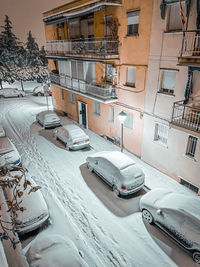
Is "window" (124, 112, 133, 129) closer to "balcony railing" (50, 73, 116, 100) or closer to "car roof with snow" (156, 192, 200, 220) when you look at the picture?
"balcony railing" (50, 73, 116, 100)

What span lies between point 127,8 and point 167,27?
3.22 m

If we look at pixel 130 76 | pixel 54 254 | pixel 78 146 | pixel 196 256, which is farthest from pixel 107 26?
pixel 196 256

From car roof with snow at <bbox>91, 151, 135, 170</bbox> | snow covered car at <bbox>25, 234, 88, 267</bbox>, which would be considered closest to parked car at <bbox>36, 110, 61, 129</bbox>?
car roof with snow at <bbox>91, 151, 135, 170</bbox>

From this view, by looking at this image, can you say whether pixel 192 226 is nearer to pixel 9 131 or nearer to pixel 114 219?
pixel 114 219

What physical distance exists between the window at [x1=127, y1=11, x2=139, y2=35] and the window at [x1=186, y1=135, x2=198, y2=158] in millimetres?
6801

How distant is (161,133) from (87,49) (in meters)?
8.34

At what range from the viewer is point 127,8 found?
37.1 ft

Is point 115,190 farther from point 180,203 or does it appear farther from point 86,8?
point 86,8

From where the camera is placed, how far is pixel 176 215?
7.14 meters

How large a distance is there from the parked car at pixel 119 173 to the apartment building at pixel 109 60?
3.13 meters

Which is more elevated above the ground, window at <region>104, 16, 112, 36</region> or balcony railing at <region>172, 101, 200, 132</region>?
window at <region>104, 16, 112, 36</region>

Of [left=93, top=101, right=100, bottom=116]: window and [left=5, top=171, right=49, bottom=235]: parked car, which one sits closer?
[left=5, top=171, right=49, bottom=235]: parked car

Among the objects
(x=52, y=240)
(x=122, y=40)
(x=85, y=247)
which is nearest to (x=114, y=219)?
(x=85, y=247)

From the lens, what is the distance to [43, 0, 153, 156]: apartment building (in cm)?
1132
